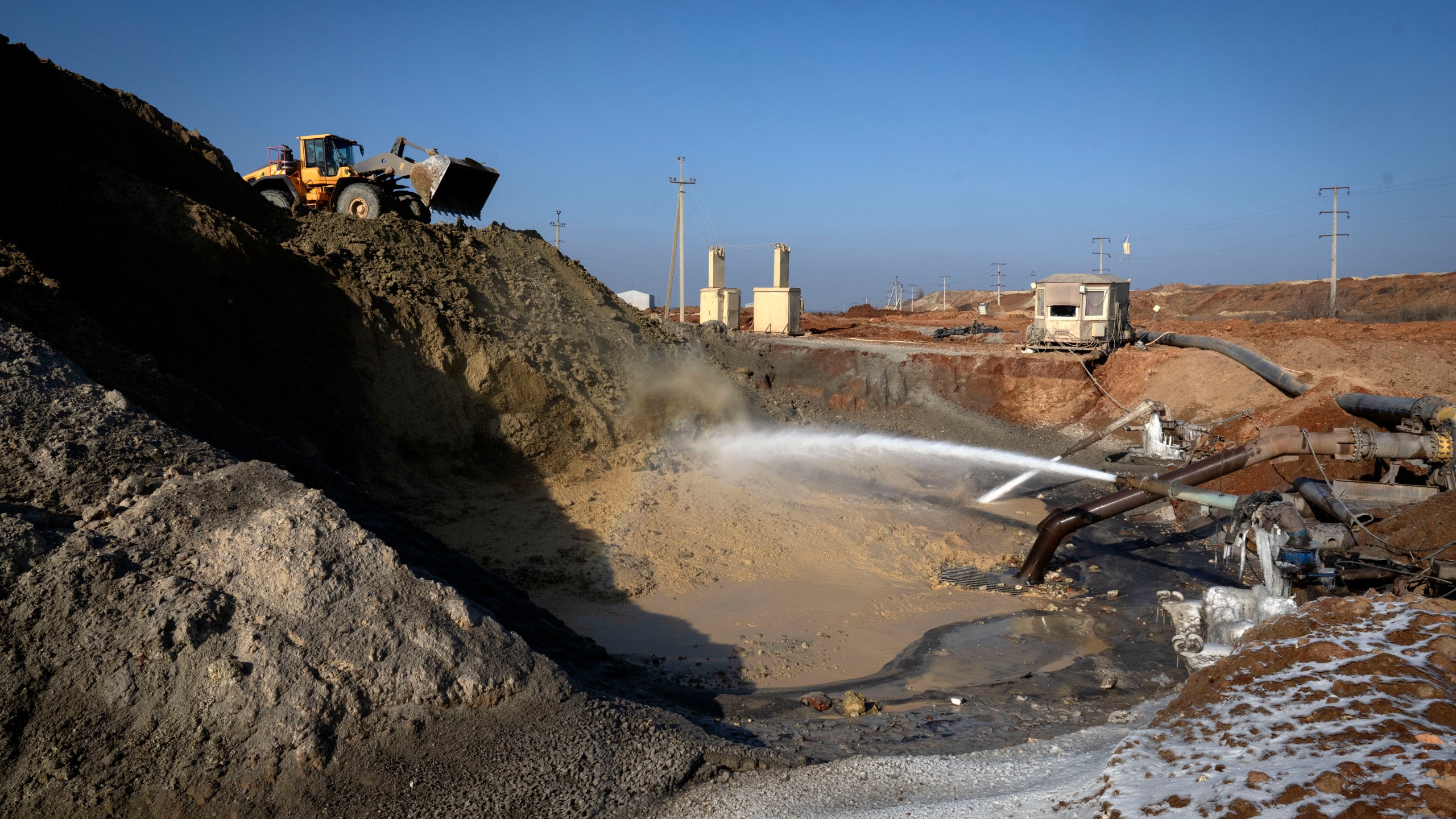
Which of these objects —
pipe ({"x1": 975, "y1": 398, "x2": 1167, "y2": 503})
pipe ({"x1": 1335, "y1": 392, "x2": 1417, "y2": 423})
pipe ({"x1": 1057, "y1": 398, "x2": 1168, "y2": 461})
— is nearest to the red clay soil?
pipe ({"x1": 1335, "y1": 392, "x2": 1417, "y2": 423})

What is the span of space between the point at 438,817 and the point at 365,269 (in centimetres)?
1223

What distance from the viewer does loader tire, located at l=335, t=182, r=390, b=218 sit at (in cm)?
1984

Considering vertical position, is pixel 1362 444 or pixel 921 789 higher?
pixel 1362 444

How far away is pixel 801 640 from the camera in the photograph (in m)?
10.3

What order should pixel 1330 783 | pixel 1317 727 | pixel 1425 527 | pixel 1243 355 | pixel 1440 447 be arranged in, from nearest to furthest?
pixel 1330 783 < pixel 1317 727 < pixel 1425 527 < pixel 1440 447 < pixel 1243 355

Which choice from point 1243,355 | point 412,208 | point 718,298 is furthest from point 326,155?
point 1243,355

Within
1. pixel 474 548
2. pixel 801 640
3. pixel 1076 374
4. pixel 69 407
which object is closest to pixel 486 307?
pixel 474 548

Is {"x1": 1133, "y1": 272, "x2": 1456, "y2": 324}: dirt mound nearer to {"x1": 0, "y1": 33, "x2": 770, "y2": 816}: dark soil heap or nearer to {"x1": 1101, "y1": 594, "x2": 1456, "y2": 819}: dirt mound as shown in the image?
{"x1": 1101, "y1": 594, "x2": 1456, "y2": 819}: dirt mound

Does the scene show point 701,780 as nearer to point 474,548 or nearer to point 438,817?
point 438,817

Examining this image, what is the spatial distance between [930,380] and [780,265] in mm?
9146

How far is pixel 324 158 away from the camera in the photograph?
846 inches

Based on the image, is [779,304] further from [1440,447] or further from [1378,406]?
[1440,447]

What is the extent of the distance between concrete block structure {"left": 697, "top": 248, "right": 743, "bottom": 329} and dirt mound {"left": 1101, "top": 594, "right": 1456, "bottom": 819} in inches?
1026

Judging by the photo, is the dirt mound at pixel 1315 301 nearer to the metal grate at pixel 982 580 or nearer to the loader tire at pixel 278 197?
the metal grate at pixel 982 580
